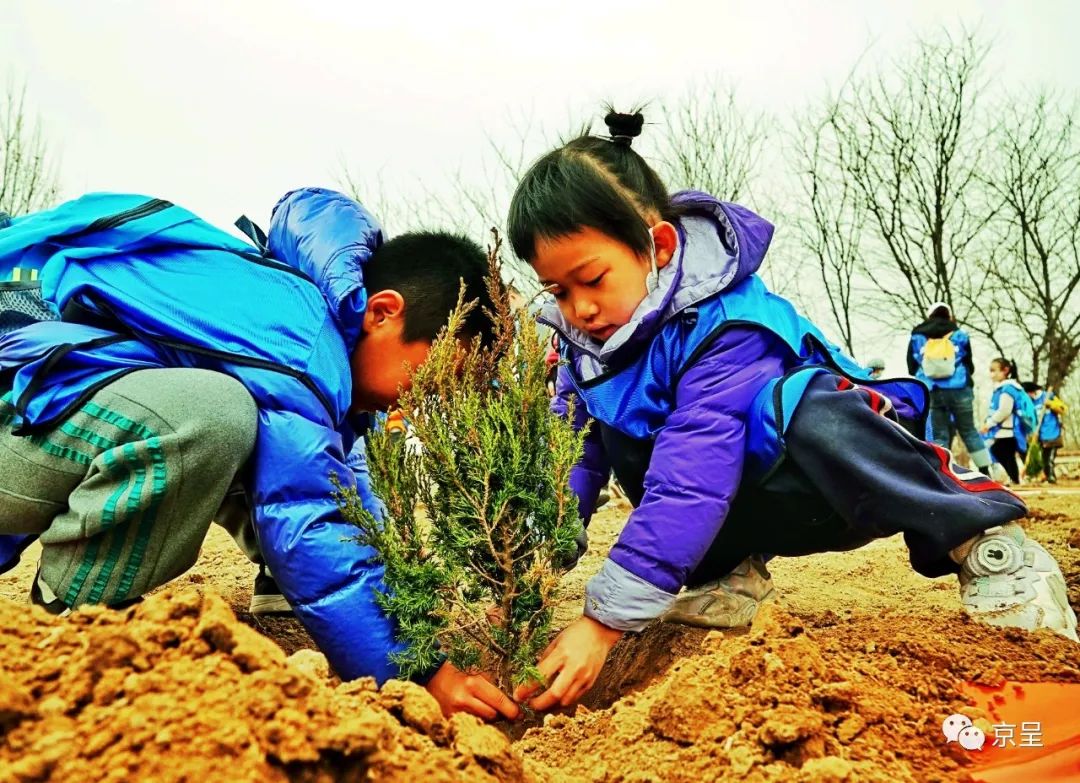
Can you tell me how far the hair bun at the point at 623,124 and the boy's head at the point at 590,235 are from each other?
0.97ft

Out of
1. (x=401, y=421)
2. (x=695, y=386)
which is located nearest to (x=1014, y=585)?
(x=695, y=386)

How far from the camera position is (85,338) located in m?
2.60

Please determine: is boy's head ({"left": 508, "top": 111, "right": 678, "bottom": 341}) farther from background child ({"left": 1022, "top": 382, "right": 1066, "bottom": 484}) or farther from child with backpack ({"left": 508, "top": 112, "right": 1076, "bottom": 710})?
background child ({"left": 1022, "top": 382, "right": 1066, "bottom": 484})

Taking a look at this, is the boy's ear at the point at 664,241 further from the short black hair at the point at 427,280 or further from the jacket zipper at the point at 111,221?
the jacket zipper at the point at 111,221

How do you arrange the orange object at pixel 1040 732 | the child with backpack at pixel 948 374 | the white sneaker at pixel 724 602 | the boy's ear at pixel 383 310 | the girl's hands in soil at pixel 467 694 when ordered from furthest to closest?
the child with backpack at pixel 948 374 → the white sneaker at pixel 724 602 → the boy's ear at pixel 383 310 → the girl's hands in soil at pixel 467 694 → the orange object at pixel 1040 732

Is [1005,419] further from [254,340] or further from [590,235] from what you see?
[254,340]

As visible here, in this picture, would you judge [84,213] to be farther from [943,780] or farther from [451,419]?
[943,780]

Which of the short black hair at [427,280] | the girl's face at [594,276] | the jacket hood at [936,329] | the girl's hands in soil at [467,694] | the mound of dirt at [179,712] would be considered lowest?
the girl's hands in soil at [467,694]

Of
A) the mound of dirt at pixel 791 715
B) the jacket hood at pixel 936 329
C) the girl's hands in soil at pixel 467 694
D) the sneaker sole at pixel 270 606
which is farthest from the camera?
the jacket hood at pixel 936 329

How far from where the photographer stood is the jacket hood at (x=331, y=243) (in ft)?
9.49

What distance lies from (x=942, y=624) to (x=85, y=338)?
→ 2984mm

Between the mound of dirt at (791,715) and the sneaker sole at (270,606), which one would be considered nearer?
the mound of dirt at (791,715)

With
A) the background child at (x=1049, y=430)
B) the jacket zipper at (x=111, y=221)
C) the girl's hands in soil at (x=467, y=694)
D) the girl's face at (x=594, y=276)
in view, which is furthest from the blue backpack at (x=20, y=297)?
the background child at (x=1049, y=430)

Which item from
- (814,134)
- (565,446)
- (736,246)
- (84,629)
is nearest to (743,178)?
(814,134)
